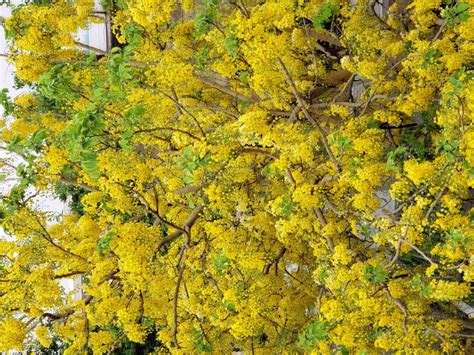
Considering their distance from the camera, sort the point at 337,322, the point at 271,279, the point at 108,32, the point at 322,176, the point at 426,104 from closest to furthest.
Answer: the point at 337,322 → the point at 426,104 → the point at 322,176 → the point at 271,279 → the point at 108,32

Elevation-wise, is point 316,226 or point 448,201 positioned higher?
point 448,201

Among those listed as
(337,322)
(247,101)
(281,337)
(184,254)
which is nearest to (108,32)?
(247,101)

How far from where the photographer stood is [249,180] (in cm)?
616

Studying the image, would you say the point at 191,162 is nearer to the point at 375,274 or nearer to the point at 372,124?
the point at 375,274

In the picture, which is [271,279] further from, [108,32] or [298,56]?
[108,32]

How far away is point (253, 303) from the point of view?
16.8ft

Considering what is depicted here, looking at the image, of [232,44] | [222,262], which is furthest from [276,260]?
[232,44]

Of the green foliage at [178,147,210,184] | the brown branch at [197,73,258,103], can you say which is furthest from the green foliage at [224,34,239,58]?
the brown branch at [197,73,258,103]

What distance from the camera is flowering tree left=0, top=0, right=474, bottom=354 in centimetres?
428

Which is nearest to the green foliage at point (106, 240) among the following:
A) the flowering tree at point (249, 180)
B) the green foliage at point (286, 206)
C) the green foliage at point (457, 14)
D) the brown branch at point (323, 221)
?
the flowering tree at point (249, 180)

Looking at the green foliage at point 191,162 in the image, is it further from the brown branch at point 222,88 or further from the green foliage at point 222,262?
the brown branch at point 222,88

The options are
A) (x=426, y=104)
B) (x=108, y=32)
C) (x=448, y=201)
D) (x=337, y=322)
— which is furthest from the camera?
(x=108, y=32)

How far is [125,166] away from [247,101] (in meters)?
1.72

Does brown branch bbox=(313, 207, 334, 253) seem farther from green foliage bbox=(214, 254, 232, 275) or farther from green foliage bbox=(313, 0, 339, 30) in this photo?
green foliage bbox=(313, 0, 339, 30)
